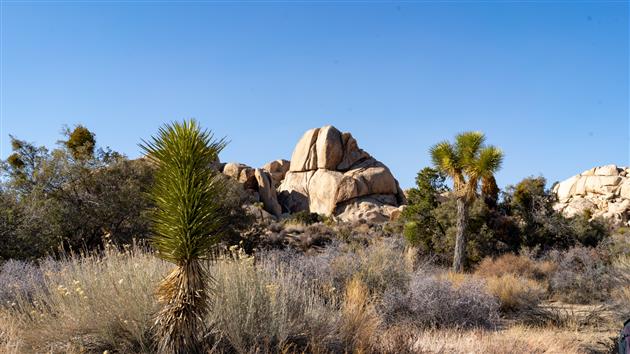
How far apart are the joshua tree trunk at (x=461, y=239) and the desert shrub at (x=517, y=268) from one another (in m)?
0.67

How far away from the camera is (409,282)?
36.5 ft

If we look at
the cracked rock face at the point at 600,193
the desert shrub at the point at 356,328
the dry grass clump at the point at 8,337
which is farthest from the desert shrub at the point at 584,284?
the cracked rock face at the point at 600,193

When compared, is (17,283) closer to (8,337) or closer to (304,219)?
(8,337)

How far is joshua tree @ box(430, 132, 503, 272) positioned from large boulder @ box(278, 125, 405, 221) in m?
18.2

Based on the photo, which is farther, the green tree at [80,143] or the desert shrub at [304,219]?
the desert shrub at [304,219]

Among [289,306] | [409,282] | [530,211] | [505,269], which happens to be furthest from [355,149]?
[289,306]

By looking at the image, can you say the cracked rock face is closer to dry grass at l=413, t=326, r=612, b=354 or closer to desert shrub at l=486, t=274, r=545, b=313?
desert shrub at l=486, t=274, r=545, b=313

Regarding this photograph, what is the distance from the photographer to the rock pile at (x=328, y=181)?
41406 millimetres

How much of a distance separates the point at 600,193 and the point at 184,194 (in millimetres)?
53034

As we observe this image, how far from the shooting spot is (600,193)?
50.7 m

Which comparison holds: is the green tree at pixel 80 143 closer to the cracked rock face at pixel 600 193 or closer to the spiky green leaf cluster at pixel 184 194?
the spiky green leaf cluster at pixel 184 194

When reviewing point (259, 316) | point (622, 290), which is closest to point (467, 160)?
point (622, 290)

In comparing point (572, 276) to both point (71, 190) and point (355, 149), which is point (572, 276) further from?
point (355, 149)

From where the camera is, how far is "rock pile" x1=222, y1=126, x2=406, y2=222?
4141 centimetres
